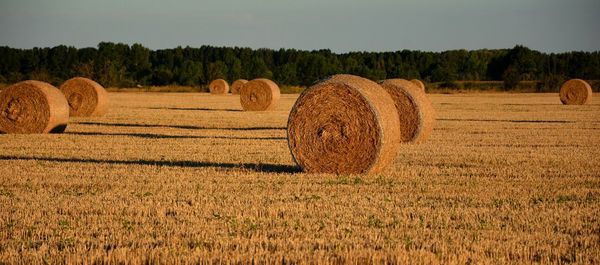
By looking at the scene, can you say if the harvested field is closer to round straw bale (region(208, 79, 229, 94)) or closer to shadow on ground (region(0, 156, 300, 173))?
shadow on ground (region(0, 156, 300, 173))

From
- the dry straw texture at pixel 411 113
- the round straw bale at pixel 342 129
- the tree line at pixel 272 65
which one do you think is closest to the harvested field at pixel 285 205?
the round straw bale at pixel 342 129

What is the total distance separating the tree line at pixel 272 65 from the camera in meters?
87.4

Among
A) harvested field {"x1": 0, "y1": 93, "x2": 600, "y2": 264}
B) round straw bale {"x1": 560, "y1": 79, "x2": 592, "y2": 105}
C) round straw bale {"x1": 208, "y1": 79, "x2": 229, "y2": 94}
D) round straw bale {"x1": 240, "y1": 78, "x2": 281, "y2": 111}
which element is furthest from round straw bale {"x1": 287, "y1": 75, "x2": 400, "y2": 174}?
round straw bale {"x1": 208, "y1": 79, "x2": 229, "y2": 94}

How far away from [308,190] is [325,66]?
88336mm

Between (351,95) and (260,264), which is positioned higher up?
(351,95)

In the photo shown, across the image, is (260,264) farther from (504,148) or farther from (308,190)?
(504,148)

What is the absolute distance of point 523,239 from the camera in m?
7.81

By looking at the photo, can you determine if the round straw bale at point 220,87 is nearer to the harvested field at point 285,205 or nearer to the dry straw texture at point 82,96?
the dry straw texture at point 82,96

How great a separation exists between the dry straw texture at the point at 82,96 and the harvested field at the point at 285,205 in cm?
1027

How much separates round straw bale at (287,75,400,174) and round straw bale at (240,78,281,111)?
21213 mm

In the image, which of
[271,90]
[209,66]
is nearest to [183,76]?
[209,66]

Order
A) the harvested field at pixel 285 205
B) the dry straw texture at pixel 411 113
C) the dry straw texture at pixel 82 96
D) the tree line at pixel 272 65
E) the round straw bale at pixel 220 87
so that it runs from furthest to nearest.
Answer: the tree line at pixel 272 65 → the round straw bale at pixel 220 87 → the dry straw texture at pixel 82 96 → the dry straw texture at pixel 411 113 → the harvested field at pixel 285 205

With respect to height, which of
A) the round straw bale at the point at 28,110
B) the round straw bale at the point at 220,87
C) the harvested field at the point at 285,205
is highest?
the round straw bale at the point at 28,110

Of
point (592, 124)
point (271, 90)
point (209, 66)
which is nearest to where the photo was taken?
point (592, 124)
